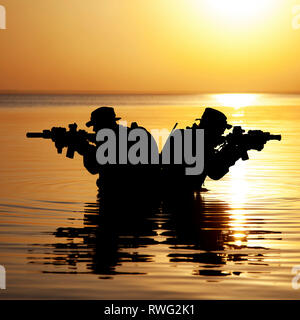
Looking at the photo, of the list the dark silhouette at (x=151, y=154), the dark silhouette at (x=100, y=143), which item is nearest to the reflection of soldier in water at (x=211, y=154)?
the dark silhouette at (x=151, y=154)

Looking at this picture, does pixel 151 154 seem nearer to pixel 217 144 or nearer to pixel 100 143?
pixel 100 143

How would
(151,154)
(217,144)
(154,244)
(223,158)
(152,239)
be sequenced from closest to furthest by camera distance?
(154,244) < (152,239) < (151,154) < (217,144) < (223,158)

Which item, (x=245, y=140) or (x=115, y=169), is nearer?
(x=115, y=169)

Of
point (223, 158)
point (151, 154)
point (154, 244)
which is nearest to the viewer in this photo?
point (154, 244)

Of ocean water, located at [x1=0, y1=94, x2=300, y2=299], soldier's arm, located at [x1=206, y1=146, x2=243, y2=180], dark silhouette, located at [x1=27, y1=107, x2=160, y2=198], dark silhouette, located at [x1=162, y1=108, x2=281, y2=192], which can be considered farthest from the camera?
soldier's arm, located at [x1=206, y1=146, x2=243, y2=180]

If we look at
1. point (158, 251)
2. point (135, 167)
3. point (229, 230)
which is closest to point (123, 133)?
point (135, 167)

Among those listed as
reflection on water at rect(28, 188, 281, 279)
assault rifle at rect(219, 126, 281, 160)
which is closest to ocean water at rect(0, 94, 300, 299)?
reflection on water at rect(28, 188, 281, 279)

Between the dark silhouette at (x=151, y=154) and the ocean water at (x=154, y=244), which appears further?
the dark silhouette at (x=151, y=154)

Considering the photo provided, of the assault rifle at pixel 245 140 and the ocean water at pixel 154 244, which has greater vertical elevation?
the assault rifle at pixel 245 140

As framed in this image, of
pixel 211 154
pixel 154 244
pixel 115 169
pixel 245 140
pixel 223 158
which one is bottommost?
pixel 154 244

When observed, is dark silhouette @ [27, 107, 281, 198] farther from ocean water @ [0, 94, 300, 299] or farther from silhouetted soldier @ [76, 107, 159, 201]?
ocean water @ [0, 94, 300, 299]

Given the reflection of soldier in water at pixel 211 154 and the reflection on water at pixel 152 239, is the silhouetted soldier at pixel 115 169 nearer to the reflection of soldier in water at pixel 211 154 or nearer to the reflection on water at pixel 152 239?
the reflection of soldier in water at pixel 211 154

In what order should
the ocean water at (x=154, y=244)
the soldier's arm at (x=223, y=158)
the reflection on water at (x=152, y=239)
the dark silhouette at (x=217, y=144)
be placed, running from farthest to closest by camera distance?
the soldier's arm at (x=223, y=158), the dark silhouette at (x=217, y=144), the reflection on water at (x=152, y=239), the ocean water at (x=154, y=244)

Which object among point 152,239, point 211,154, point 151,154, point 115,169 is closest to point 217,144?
point 211,154
